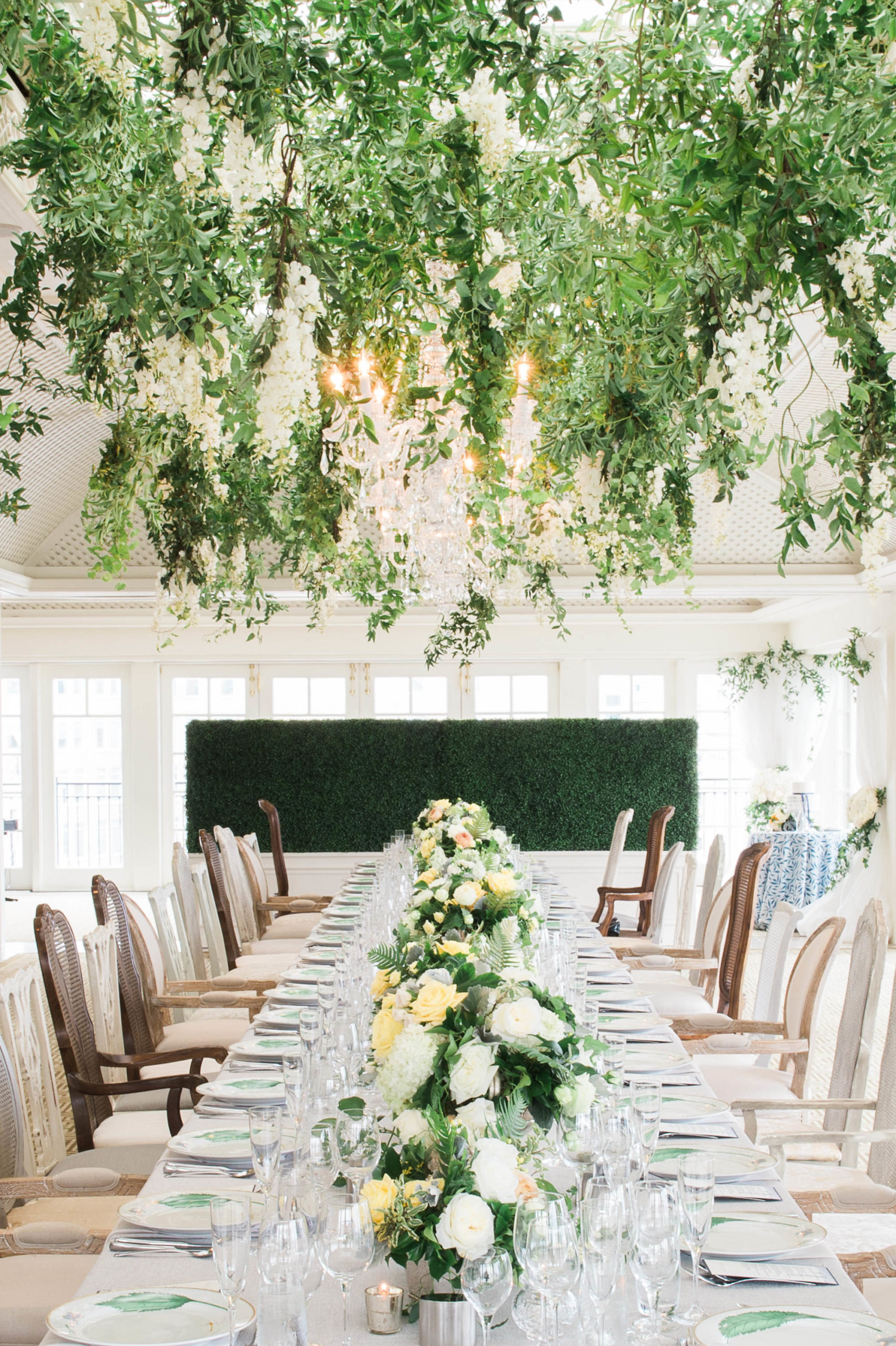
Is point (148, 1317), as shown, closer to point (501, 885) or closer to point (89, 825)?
point (501, 885)

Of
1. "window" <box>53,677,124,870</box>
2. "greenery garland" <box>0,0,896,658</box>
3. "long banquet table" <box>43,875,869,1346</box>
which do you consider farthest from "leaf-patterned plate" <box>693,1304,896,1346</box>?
"window" <box>53,677,124,870</box>

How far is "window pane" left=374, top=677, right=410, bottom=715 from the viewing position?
1316cm

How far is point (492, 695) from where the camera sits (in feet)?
43.1

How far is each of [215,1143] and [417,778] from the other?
7448 mm

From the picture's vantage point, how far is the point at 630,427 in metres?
3.40

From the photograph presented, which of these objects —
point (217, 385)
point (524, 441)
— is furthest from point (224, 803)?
point (217, 385)

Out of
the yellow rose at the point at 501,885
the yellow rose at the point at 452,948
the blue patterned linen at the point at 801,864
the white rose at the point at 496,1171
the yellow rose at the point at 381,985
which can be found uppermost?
the yellow rose at the point at 452,948

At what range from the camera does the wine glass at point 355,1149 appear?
1828 millimetres

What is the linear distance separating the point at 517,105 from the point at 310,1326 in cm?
193

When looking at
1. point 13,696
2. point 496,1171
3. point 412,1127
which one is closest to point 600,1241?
point 496,1171

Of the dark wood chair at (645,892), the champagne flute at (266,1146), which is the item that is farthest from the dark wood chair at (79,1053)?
the dark wood chair at (645,892)

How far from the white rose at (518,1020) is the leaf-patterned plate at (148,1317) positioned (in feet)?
1.72

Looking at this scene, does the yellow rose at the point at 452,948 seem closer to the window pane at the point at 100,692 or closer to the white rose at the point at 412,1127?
the white rose at the point at 412,1127

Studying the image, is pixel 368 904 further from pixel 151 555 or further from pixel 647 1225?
pixel 151 555
